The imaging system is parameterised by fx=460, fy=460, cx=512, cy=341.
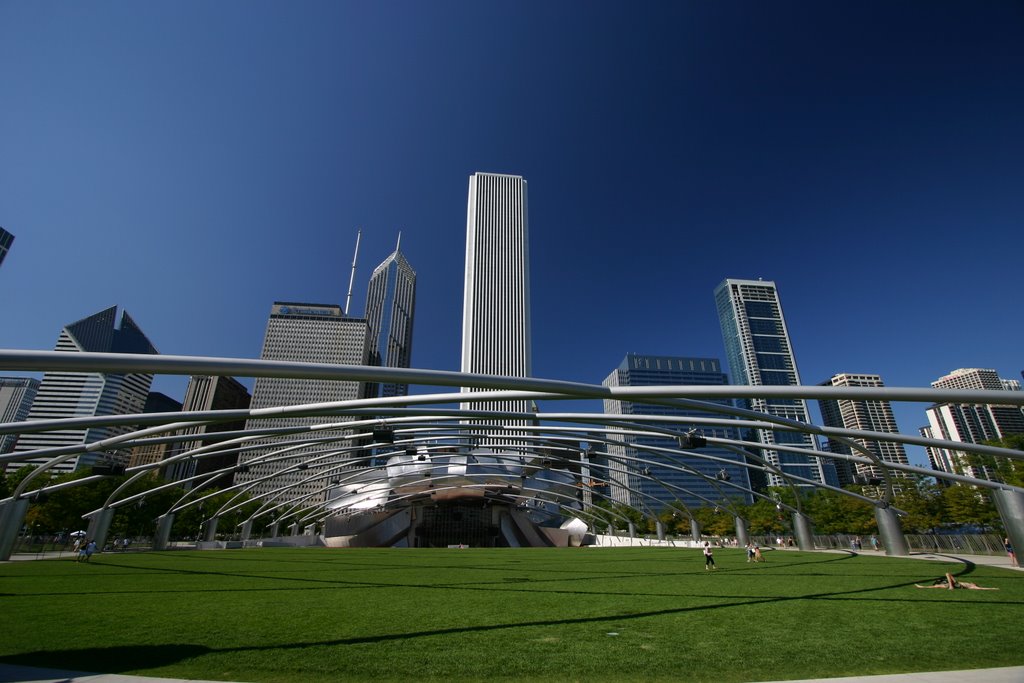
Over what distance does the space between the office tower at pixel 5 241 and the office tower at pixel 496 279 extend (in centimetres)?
13994

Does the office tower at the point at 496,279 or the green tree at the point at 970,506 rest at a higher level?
the office tower at the point at 496,279

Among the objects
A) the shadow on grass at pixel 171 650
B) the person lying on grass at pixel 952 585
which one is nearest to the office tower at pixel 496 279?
the person lying on grass at pixel 952 585

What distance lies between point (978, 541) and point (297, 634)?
43021mm

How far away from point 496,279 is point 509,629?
149 meters

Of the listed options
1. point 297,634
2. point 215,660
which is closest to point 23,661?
point 215,660

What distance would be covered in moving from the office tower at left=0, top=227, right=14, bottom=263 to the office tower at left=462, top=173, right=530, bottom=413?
140 metres

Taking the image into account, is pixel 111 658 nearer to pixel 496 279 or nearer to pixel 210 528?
pixel 210 528

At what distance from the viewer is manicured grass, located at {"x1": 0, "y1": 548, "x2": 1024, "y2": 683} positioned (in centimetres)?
656

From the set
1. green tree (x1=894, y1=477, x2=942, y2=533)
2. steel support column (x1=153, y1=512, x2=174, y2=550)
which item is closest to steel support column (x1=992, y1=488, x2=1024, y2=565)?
green tree (x1=894, y1=477, x2=942, y2=533)

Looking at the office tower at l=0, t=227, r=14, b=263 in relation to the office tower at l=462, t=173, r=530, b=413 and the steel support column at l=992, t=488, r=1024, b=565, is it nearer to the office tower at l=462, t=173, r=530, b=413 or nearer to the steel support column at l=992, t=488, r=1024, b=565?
the office tower at l=462, t=173, r=530, b=413

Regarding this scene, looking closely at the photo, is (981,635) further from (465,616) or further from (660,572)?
(660,572)

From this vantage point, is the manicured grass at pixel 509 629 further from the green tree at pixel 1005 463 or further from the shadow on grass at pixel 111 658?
the green tree at pixel 1005 463

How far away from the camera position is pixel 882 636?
324 inches

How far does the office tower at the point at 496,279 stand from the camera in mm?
142625
